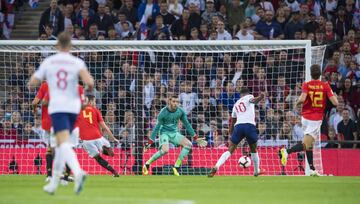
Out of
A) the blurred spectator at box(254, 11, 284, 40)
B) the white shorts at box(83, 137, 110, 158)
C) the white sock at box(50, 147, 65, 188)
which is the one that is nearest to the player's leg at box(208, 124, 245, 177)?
the white shorts at box(83, 137, 110, 158)

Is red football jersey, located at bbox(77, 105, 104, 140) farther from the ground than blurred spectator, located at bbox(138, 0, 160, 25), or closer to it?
closer to it

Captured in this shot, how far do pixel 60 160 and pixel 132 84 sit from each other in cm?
1034

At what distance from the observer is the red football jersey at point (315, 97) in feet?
66.1

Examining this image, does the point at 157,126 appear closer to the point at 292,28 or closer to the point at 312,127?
the point at 312,127

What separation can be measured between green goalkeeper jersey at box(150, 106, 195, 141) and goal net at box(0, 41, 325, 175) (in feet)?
3.25

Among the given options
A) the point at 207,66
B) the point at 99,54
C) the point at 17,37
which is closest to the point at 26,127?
the point at 99,54

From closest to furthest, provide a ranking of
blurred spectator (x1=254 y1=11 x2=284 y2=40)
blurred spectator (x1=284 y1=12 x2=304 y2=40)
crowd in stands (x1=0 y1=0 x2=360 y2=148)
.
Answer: crowd in stands (x1=0 y1=0 x2=360 y2=148) < blurred spectator (x1=284 y1=12 x2=304 y2=40) < blurred spectator (x1=254 y1=11 x2=284 y2=40)

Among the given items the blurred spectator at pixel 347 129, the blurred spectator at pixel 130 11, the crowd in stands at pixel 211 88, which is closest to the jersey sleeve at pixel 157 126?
the crowd in stands at pixel 211 88

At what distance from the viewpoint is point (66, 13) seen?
28.1m

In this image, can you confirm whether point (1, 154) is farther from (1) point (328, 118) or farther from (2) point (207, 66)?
(1) point (328, 118)

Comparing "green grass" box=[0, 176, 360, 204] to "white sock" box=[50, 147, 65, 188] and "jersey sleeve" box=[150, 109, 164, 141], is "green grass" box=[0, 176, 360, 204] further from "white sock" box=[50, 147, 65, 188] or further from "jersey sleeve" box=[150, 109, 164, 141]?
"jersey sleeve" box=[150, 109, 164, 141]

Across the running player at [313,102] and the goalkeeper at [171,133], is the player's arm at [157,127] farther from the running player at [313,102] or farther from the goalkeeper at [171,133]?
the running player at [313,102]

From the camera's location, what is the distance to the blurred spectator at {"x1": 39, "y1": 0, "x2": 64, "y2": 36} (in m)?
27.5

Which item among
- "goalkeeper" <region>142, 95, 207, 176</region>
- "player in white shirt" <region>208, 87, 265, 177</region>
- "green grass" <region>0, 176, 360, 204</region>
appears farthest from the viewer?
"goalkeeper" <region>142, 95, 207, 176</region>
